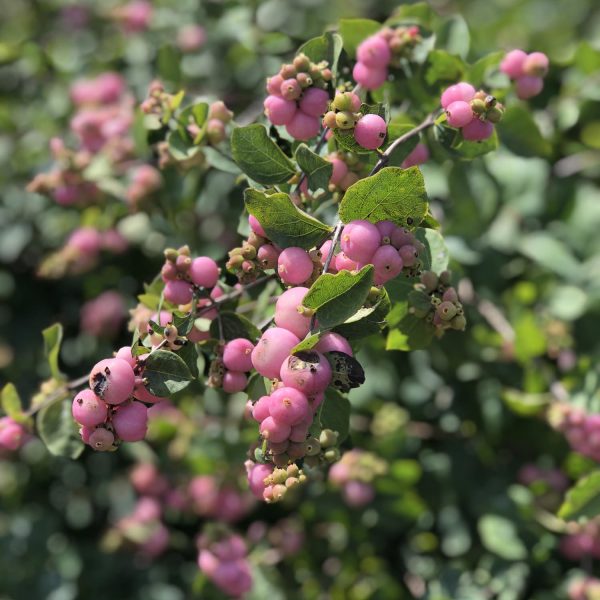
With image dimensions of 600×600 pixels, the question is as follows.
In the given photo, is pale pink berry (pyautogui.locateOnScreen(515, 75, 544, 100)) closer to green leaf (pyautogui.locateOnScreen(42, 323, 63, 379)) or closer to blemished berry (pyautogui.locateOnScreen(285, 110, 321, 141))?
blemished berry (pyautogui.locateOnScreen(285, 110, 321, 141))

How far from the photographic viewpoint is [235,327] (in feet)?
3.98

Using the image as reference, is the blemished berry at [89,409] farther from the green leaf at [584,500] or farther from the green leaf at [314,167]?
the green leaf at [584,500]

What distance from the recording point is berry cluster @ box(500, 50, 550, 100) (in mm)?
1485

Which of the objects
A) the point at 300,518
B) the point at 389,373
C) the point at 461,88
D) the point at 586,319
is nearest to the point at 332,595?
the point at 300,518

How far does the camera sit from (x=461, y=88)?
3.91ft

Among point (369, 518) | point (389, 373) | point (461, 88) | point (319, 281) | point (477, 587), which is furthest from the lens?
point (389, 373)

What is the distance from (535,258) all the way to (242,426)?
0.89 m

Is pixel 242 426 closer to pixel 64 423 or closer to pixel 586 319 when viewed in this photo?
pixel 64 423

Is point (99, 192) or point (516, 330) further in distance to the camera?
point (99, 192)

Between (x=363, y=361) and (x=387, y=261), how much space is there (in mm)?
1197

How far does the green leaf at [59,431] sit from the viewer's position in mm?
1382

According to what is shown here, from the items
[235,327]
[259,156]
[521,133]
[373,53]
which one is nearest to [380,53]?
[373,53]

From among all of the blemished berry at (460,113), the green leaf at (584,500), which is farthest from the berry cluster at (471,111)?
the green leaf at (584,500)

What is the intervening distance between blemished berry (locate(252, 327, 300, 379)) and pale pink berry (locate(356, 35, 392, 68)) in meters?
0.66
